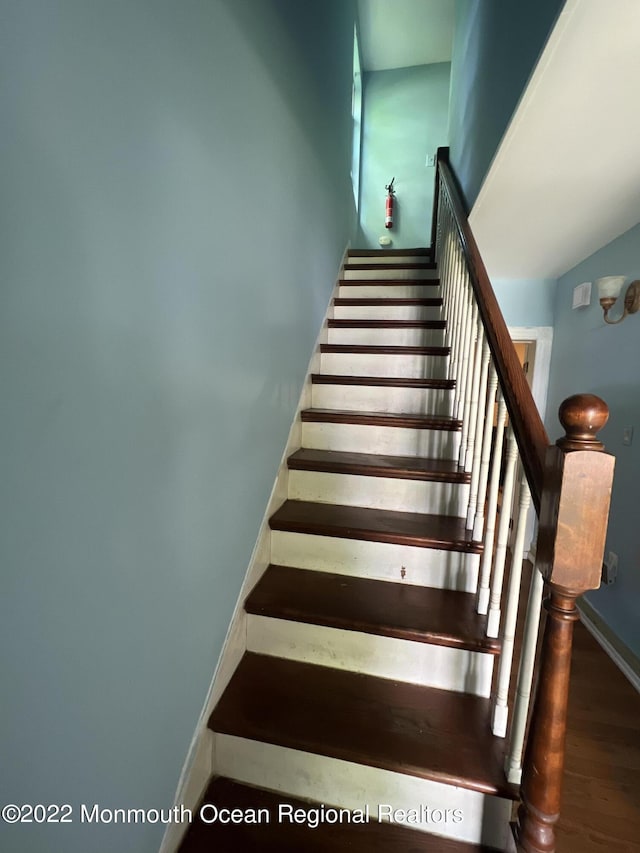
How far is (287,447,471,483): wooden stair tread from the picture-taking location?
1.56 meters

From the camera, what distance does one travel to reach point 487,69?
1.83m

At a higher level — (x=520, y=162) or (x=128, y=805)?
(x=520, y=162)

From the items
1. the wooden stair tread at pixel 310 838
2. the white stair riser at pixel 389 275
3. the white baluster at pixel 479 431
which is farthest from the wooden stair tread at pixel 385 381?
the wooden stair tread at pixel 310 838

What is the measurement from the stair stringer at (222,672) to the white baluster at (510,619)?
762 mm

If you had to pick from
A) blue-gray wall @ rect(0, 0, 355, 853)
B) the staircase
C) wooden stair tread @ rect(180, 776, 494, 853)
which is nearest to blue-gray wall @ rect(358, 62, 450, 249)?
the staircase

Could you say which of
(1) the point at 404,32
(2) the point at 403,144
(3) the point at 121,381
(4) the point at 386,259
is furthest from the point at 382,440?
(1) the point at 404,32

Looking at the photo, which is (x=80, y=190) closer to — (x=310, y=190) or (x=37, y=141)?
(x=37, y=141)

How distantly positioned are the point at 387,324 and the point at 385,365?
1.06 ft

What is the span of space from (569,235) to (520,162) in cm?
88

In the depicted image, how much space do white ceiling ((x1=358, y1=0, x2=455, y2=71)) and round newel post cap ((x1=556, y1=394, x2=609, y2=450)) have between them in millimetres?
4855

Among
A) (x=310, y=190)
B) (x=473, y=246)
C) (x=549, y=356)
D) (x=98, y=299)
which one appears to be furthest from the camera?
(x=549, y=356)

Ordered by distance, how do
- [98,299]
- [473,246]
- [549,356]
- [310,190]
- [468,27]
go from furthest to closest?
[549,356]
[468,27]
[310,190]
[473,246]
[98,299]

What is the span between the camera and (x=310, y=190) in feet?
6.58

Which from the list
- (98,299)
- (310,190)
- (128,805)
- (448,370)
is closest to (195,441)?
(98,299)
